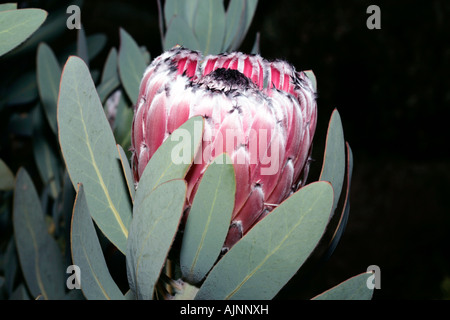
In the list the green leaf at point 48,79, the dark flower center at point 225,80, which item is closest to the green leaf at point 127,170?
the dark flower center at point 225,80

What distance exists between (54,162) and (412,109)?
274cm

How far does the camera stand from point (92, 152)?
517 millimetres

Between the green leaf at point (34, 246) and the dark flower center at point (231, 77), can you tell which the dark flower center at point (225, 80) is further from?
the green leaf at point (34, 246)

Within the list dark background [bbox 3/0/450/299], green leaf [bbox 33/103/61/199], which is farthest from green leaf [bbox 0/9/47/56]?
dark background [bbox 3/0/450/299]

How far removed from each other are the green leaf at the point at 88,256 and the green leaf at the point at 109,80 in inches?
13.7

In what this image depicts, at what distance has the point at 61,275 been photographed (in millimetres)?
676

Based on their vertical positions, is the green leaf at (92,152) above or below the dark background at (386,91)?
above

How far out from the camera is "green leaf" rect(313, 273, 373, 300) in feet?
1.60

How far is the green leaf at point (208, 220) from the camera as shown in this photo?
1.44 feet

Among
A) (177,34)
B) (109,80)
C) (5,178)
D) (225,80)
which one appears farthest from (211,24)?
(5,178)

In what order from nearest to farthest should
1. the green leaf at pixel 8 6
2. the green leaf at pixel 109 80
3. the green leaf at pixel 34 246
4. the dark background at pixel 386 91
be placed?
the green leaf at pixel 8 6, the green leaf at pixel 34 246, the green leaf at pixel 109 80, the dark background at pixel 386 91

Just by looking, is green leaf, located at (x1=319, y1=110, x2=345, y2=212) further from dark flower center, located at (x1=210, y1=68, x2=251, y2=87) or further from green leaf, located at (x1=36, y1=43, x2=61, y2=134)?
green leaf, located at (x1=36, y1=43, x2=61, y2=134)

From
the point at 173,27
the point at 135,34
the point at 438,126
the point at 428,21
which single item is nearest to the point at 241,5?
the point at 173,27
